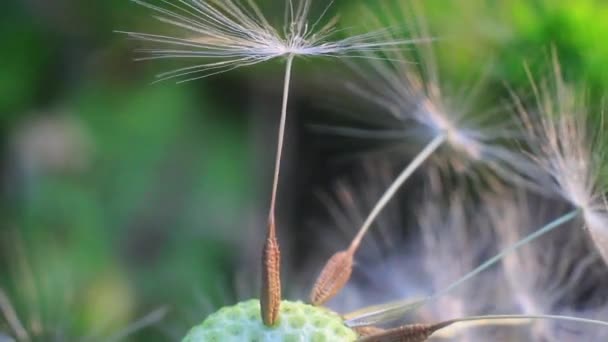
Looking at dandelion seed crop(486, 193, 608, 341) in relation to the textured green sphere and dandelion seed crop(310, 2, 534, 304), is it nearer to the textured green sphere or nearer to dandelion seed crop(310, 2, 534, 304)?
dandelion seed crop(310, 2, 534, 304)

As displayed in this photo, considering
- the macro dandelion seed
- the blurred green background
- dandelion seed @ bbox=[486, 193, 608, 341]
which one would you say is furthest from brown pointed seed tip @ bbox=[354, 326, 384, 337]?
the blurred green background

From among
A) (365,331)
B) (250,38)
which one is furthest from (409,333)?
(250,38)

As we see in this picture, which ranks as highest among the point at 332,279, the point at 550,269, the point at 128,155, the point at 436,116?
the point at 128,155

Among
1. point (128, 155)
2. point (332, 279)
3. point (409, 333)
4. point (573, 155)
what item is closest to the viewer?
point (409, 333)

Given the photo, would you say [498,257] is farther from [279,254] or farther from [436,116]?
[436,116]

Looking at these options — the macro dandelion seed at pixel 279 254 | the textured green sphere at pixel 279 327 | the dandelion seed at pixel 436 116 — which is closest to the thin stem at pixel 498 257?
the macro dandelion seed at pixel 279 254
